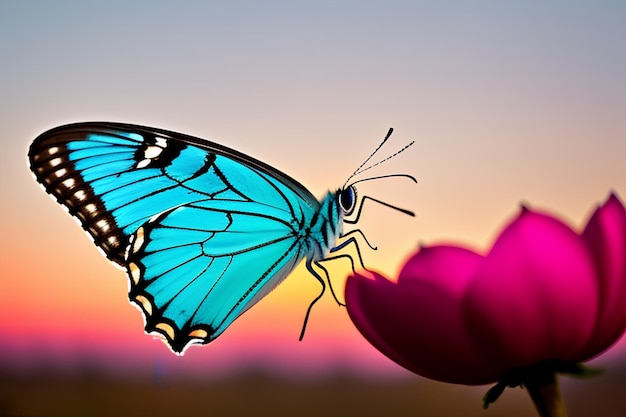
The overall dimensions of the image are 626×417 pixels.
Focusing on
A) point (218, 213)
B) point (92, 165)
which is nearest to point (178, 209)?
point (218, 213)

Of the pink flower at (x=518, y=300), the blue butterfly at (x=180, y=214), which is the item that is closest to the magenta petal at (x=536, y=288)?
the pink flower at (x=518, y=300)

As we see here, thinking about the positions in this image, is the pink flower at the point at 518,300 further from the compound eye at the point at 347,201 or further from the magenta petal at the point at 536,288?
the compound eye at the point at 347,201

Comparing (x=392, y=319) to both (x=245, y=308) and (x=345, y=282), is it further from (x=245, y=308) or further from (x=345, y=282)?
(x=245, y=308)

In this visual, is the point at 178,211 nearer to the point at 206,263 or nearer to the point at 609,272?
the point at 206,263

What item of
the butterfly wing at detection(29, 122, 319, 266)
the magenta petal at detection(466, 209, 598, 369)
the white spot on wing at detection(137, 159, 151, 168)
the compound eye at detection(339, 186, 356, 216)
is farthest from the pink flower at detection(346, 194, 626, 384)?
the white spot on wing at detection(137, 159, 151, 168)

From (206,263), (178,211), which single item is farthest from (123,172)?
(206,263)

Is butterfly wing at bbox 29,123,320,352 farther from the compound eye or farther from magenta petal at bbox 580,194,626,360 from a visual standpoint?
magenta petal at bbox 580,194,626,360
